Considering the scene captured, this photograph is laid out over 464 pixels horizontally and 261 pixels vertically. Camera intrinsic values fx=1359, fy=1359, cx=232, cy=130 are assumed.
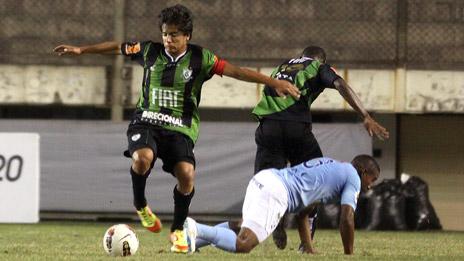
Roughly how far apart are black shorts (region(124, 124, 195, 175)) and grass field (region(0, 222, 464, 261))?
0.80 metres

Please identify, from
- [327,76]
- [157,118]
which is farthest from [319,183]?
[327,76]

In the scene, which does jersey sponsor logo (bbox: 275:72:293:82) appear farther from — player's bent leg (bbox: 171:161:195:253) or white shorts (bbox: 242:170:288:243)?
white shorts (bbox: 242:170:288:243)

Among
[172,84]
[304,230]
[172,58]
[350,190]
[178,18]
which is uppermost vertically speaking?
[178,18]

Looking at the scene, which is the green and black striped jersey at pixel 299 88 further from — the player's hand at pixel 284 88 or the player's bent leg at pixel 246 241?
the player's bent leg at pixel 246 241

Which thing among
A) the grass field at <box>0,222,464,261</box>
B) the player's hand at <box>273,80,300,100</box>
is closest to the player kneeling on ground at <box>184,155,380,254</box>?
the grass field at <box>0,222,464,261</box>

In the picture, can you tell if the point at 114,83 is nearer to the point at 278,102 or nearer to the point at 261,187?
the point at 278,102

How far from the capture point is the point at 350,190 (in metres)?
10.7

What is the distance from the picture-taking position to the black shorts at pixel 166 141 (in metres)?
11.2

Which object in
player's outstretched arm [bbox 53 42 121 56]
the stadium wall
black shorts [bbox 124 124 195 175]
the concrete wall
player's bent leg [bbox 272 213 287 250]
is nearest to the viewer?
player's outstretched arm [bbox 53 42 121 56]

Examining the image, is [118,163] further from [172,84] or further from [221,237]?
[221,237]

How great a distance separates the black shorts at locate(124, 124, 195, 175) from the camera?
11227mm

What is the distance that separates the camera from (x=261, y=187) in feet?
33.7

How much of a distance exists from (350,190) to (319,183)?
29cm

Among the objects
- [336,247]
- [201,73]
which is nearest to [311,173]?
[201,73]
